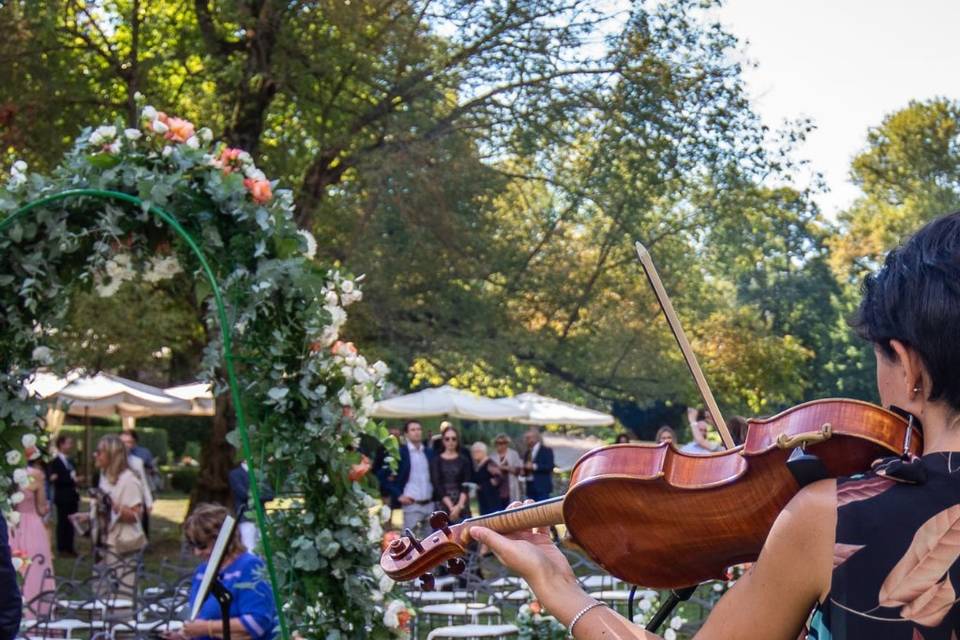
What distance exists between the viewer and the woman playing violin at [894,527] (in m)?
1.59

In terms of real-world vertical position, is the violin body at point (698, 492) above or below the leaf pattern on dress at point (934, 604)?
above

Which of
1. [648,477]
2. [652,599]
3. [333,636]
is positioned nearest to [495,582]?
[652,599]

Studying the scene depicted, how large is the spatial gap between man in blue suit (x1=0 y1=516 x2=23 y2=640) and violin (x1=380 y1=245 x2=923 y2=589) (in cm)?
166

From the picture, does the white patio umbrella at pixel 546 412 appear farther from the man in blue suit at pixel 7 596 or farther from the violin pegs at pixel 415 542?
the violin pegs at pixel 415 542

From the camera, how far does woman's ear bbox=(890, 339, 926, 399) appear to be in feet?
5.62

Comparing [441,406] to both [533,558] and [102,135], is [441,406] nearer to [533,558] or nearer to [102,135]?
[102,135]

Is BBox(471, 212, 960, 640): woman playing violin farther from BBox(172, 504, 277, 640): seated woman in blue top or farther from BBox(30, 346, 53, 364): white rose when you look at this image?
BBox(30, 346, 53, 364): white rose

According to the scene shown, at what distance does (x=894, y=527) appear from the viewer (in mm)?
1597

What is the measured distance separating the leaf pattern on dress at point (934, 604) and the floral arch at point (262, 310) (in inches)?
168

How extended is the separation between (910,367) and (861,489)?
215mm

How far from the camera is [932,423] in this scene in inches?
67.3

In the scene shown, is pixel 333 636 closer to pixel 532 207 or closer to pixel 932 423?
pixel 932 423

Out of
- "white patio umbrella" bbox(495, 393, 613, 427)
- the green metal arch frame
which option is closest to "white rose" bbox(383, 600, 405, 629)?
the green metal arch frame

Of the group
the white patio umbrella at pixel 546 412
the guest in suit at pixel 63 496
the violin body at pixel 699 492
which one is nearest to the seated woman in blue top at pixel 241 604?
the violin body at pixel 699 492
